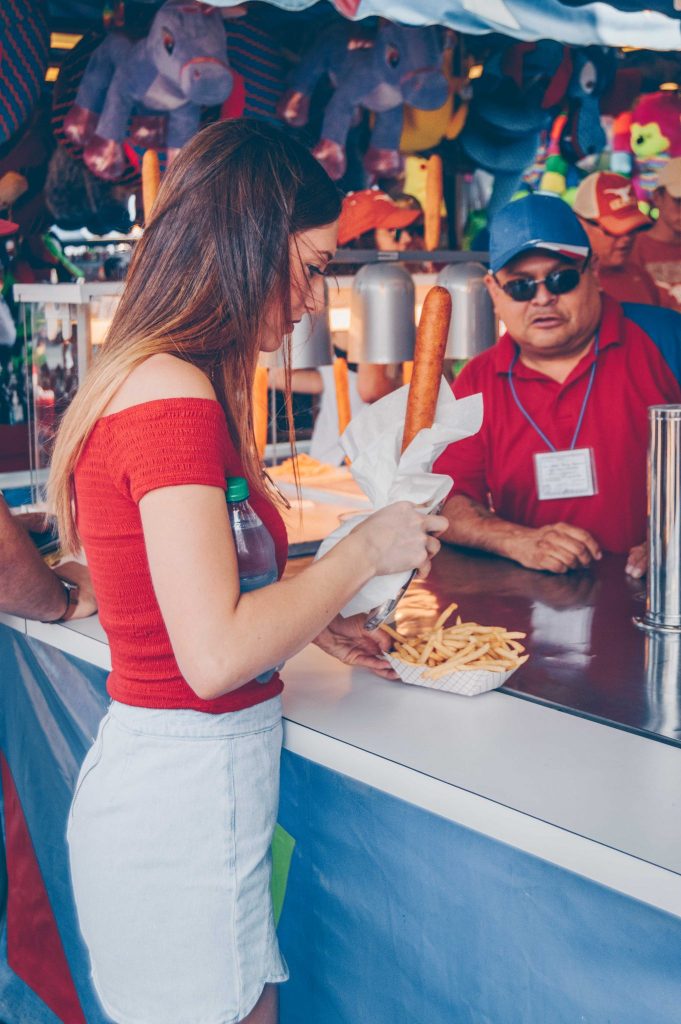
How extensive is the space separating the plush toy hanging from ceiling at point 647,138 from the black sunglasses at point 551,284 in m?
2.99

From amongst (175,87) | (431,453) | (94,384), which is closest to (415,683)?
(431,453)

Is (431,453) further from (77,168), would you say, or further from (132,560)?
(77,168)

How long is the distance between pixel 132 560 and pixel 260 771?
1.04ft

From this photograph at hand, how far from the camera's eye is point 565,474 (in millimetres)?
2572

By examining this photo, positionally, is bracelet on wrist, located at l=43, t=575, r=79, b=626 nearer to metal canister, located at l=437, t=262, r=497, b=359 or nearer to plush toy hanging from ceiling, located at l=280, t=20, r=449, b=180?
metal canister, located at l=437, t=262, r=497, b=359

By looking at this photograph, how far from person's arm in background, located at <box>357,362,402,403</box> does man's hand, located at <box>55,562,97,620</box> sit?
5.32 ft

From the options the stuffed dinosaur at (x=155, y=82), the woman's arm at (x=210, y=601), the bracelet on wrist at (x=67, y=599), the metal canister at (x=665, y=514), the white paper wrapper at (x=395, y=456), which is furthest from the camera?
the stuffed dinosaur at (x=155, y=82)

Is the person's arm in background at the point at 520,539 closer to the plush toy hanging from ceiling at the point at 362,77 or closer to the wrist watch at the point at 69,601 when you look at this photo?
the wrist watch at the point at 69,601

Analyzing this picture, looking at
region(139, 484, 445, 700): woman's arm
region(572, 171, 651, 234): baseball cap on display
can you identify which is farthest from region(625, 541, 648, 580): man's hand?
region(572, 171, 651, 234): baseball cap on display

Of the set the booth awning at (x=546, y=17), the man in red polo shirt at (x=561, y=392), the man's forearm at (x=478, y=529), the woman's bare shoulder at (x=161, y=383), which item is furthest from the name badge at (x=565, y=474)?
the woman's bare shoulder at (x=161, y=383)

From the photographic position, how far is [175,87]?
293 cm

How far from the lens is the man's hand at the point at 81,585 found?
2.09 m

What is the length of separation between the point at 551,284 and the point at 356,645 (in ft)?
4.28

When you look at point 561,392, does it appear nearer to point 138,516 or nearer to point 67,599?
point 67,599
